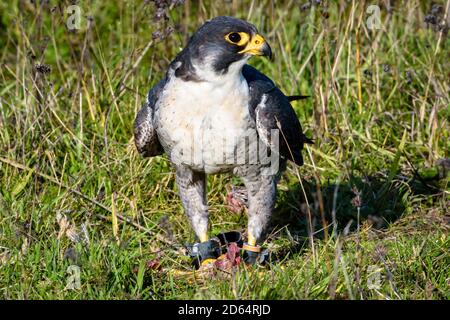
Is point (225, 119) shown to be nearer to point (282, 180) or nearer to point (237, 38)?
point (237, 38)

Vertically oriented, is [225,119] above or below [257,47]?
below

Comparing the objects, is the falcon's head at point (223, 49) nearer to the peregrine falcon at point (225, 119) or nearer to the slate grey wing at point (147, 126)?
the peregrine falcon at point (225, 119)

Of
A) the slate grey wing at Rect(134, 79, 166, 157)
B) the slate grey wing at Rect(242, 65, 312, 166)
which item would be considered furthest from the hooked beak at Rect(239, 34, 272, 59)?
the slate grey wing at Rect(134, 79, 166, 157)

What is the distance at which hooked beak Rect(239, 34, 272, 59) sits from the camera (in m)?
4.46

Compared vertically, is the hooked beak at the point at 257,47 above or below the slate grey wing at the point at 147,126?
above

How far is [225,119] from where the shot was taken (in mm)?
4469

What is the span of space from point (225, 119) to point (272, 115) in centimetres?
30

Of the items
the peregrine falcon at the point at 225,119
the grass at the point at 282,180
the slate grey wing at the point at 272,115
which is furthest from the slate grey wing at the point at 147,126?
the slate grey wing at the point at 272,115

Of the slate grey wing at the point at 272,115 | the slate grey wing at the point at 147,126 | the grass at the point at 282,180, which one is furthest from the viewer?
the slate grey wing at the point at 147,126

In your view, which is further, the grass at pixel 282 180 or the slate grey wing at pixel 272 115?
the slate grey wing at pixel 272 115

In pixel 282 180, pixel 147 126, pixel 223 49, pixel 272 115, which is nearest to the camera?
pixel 223 49

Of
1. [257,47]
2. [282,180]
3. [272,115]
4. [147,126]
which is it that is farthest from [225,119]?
[282,180]

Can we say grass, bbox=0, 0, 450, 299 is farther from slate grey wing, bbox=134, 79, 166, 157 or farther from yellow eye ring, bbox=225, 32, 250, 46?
yellow eye ring, bbox=225, 32, 250, 46

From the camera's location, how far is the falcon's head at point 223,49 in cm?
447
